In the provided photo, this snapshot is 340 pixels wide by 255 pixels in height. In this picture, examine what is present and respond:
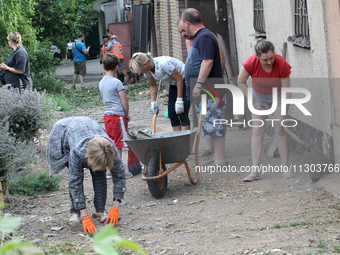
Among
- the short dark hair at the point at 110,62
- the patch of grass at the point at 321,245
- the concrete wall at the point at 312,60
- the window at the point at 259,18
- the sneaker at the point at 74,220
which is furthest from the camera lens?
the window at the point at 259,18

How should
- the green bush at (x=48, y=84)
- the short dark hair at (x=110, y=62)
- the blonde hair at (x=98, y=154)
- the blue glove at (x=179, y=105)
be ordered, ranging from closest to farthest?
the blonde hair at (x=98, y=154) → the short dark hair at (x=110, y=62) → the blue glove at (x=179, y=105) → the green bush at (x=48, y=84)

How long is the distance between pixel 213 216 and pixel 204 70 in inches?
73.0

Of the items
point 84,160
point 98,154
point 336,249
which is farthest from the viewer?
point 84,160

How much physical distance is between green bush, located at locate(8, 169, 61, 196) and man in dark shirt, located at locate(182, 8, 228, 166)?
210cm

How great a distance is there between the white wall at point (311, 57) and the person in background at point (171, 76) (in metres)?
1.62

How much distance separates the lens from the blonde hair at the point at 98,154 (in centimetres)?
344

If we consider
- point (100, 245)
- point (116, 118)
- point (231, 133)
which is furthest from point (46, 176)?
point (100, 245)

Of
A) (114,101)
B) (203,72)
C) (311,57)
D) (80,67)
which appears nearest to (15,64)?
(114,101)

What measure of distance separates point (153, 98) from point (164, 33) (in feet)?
32.3

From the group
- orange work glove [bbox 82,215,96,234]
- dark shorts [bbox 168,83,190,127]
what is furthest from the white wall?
orange work glove [bbox 82,215,96,234]

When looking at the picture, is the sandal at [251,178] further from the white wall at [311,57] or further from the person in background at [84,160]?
the person in background at [84,160]

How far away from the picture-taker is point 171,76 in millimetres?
5391

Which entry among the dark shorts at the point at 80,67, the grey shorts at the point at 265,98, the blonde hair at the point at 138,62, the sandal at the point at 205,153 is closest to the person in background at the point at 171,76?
the blonde hair at the point at 138,62

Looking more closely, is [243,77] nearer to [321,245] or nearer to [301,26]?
[301,26]
